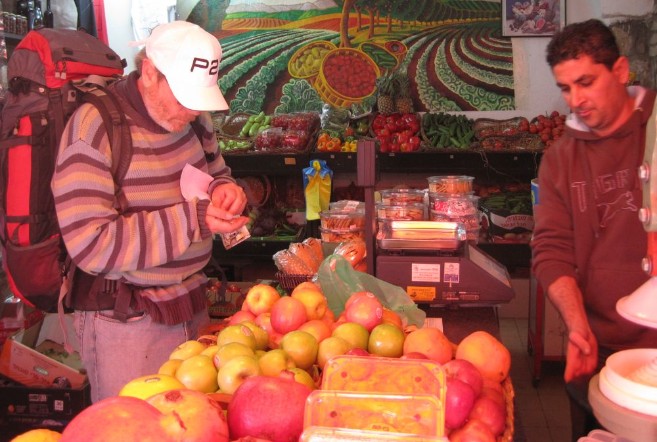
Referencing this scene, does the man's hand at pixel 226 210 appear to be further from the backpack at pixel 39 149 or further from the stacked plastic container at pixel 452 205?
the stacked plastic container at pixel 452 205

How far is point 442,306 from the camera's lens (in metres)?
2.82

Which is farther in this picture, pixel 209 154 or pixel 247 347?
pixel 209 154

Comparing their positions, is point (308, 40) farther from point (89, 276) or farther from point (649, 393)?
point (649, 393)

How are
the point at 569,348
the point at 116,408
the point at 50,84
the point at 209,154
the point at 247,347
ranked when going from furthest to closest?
the point at 209,154
the point at 50,84
the point at 569,348
the point at 247,347
the point at 116,408

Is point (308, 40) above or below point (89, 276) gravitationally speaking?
above

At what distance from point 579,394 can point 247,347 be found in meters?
0.86

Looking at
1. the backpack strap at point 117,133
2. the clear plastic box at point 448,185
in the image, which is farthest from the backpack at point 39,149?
the clear plastic box at point 448,185

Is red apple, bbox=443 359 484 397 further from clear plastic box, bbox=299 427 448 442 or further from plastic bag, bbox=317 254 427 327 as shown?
plastic bag, bbox=317 254 427 327

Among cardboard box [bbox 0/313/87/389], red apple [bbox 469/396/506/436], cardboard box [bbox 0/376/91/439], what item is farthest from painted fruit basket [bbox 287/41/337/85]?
red apple [bbox 469/396/506/436]

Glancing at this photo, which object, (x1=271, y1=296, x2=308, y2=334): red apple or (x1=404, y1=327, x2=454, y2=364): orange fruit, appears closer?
(x1=404, y1=327, x2=454, y2=364): orange fruit

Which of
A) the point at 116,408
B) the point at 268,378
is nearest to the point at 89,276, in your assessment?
the point at 268,378

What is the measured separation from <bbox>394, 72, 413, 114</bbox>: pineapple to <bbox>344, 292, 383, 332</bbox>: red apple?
15.3ft

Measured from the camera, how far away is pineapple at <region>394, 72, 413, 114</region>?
636cm

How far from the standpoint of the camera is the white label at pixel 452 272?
105 inches
